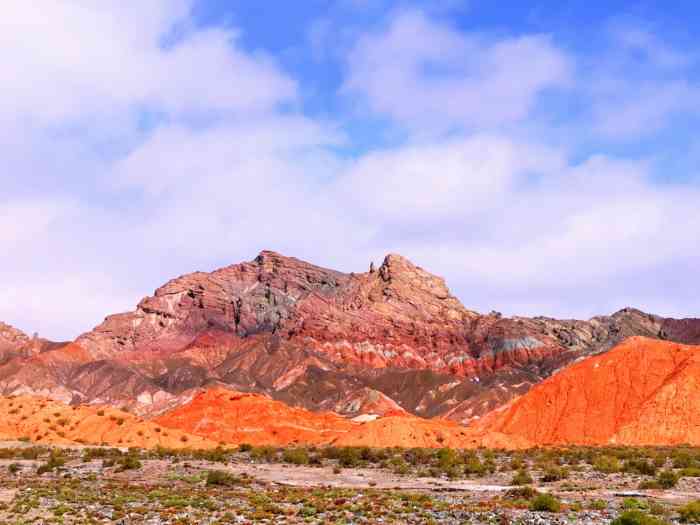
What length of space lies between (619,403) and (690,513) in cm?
7337

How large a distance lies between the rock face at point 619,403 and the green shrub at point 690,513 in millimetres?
57270

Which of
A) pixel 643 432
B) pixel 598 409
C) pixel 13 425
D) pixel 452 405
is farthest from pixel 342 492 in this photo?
pixel 452 405

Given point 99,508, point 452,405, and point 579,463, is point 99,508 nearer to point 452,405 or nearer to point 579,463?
point 579,463

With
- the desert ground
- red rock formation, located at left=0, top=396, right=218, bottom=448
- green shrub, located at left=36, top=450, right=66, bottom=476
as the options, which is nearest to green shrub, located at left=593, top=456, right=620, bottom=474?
the desert ground

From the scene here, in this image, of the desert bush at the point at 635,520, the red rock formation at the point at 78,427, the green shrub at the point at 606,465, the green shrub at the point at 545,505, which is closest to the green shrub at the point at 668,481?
the green shrub at the point at 606,465

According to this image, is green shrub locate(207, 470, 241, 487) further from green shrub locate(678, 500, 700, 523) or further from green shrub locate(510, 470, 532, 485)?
green shrub locate(678, 500, 700, 523)

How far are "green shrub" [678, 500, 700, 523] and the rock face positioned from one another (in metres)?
57.3

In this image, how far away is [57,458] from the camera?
53875 millimetres

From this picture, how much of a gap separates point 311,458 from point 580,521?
39.7m

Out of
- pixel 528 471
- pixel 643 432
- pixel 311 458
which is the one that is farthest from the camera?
pixel 643 432

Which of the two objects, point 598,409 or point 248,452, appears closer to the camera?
point 248,452

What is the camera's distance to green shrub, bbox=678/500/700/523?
1124 inches

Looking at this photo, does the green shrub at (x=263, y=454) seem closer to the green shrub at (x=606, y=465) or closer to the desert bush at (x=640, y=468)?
the green shrub at (x=606, y=465)

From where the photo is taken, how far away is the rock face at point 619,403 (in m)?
90.6
